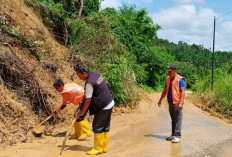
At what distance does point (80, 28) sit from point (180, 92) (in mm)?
6453

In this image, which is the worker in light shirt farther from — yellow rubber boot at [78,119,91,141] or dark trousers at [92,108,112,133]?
yellow rubber boot at [78,119,91,141]

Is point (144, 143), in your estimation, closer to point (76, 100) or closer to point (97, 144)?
point (97, 144)

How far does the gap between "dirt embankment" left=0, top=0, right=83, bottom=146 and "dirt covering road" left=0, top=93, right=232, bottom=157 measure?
62 cm

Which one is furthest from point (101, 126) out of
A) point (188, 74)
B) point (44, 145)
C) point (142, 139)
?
point (188, 74)

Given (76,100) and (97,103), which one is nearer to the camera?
(97,103)

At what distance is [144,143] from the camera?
7.00 metres

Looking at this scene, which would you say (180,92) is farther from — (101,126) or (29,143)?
(29,143)

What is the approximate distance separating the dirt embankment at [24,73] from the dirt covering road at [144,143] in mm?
620

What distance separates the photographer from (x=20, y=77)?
25.1 ft

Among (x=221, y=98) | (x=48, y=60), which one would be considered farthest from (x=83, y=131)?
(x=221, y=98)

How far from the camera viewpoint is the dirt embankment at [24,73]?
6664 mm

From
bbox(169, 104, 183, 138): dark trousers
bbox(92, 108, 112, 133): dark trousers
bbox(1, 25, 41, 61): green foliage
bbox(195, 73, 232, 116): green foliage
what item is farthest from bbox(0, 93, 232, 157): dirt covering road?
bbox(195, 73, 232, 116): green foliage

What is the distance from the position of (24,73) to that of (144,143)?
353 centimetres

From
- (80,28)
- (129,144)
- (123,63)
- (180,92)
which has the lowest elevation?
(129,144)
